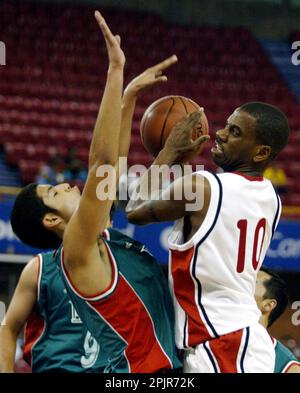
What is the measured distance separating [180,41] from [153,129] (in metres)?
13.5

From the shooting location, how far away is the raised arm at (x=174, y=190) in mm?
3371

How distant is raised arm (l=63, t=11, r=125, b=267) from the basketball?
0.57 metres

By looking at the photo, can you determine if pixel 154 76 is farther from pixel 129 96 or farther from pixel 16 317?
pixel 16 317

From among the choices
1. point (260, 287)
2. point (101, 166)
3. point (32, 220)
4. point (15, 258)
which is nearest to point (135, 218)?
point (101, 166)

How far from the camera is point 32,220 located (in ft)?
12.8

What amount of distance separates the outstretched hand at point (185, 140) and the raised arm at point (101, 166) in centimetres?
30

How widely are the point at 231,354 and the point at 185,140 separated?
0.81 metres

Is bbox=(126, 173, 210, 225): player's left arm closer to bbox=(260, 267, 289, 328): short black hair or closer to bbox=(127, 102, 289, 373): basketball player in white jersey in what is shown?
bbox=(127, 102, 289, 373): basketball player in white jersey

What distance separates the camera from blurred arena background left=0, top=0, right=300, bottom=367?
1130 cm

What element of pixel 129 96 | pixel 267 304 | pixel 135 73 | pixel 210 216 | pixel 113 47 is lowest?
pixel 267 304

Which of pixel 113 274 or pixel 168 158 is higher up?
pixel 168 158

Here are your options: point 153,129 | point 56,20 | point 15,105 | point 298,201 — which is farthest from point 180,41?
point 153,129

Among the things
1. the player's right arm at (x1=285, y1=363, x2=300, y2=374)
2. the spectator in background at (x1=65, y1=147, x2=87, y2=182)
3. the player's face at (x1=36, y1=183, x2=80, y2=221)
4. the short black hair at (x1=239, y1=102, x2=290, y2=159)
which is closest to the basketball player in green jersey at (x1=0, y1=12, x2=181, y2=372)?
the player's face at (x1=36, y1=183, x2=80, y2=221)

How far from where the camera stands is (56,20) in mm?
16500
